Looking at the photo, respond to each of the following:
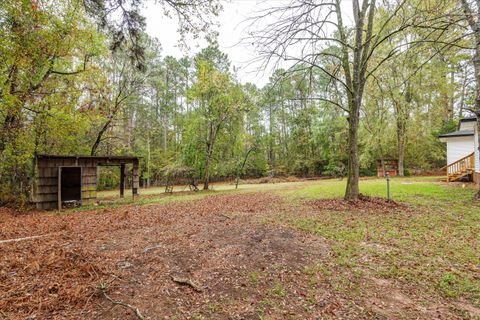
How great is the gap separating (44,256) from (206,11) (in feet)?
18.3

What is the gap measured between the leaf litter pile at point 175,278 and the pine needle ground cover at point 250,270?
2 cm

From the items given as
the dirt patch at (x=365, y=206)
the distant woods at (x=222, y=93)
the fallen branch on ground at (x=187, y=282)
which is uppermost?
the distant woods at (x=222, y=93)

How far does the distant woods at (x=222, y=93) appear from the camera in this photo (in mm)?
7004

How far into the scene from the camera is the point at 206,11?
4.76 meters

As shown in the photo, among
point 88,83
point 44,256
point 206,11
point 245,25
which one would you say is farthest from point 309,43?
→ point 88,83

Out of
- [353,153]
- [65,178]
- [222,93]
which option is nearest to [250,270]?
[353,153]

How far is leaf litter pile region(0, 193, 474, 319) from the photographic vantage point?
8.48 ft

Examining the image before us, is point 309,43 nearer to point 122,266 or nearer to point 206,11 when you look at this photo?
point 206,11

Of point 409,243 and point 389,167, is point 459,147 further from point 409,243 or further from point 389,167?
point 409,243

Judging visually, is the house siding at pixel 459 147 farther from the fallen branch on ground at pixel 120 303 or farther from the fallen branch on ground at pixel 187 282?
the fallen branch on ground at pixel 120 303

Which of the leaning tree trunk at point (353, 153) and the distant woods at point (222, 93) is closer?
the distant woods at point (222, 93)

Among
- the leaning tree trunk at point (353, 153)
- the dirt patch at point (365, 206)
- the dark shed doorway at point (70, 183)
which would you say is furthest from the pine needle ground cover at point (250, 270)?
the dark shed doorway at point (70, 183)

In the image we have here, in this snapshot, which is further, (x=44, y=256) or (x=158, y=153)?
(x=158, y=153)

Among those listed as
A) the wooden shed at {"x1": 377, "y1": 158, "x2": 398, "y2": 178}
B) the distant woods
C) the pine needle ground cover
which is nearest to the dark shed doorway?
the distant woods
